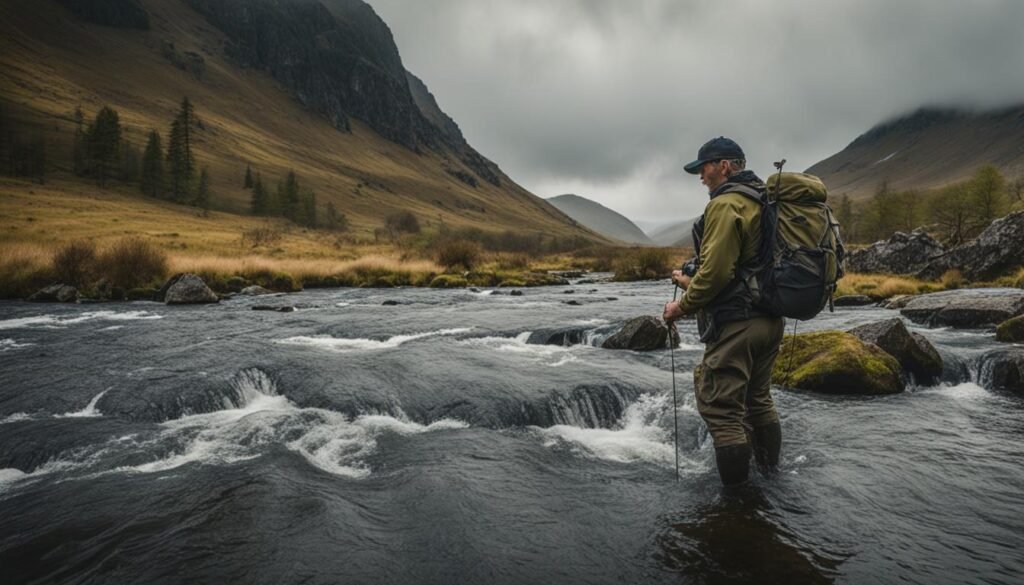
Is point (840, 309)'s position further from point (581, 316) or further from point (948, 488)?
point (948, 488)

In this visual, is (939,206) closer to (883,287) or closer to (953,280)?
(953,280)

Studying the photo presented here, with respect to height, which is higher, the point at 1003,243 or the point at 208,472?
the point at 1003,243

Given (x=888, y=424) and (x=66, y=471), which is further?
(x=888, y=424)

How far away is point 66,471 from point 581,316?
17370 mm

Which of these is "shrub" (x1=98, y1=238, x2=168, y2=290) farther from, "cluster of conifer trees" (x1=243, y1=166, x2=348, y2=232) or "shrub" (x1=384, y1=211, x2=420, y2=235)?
"shrub" (x1=384, y1=211, x2=420, y2=235)

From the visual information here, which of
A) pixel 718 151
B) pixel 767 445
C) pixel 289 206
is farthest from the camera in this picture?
pixel 289 206

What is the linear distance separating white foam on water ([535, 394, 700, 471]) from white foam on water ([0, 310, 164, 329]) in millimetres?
18457

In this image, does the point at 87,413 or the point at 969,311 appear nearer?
the point at 87,413

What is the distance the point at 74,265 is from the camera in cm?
2508

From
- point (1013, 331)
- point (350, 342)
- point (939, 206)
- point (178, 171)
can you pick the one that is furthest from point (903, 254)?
point (178, 171)

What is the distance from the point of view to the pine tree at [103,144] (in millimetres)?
78812

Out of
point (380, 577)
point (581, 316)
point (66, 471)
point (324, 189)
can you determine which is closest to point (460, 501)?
point (380, 577)

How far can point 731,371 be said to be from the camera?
528 centimetres

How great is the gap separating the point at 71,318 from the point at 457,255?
27.4 m
